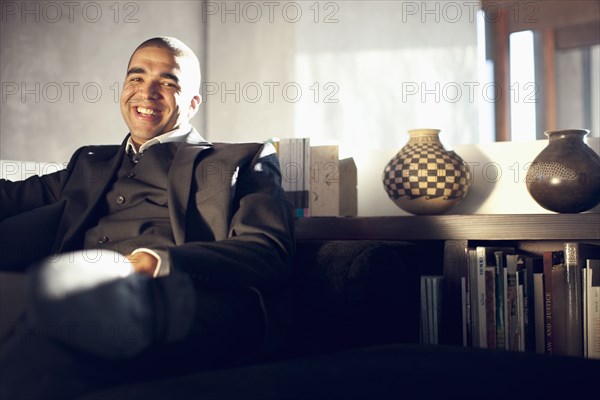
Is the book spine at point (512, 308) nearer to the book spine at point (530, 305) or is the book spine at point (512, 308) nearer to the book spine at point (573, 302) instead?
the book spine at point (530, 305)

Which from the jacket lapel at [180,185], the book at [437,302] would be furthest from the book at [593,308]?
the jacket lapel at [180,185]

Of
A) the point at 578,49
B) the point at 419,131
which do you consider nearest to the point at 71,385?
the point at 419,131

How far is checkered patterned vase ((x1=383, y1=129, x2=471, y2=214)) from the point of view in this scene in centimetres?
245

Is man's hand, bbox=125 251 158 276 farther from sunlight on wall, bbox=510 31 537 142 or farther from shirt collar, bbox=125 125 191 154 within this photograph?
sunlight on wall, bbox=510 31 537 142

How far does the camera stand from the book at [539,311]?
7.30 ft

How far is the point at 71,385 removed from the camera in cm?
112

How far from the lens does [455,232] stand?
2.30m

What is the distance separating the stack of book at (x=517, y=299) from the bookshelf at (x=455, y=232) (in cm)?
3

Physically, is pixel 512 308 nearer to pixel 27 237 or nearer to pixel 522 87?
pixel 27 237

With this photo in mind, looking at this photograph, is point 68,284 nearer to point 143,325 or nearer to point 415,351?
point 143,325

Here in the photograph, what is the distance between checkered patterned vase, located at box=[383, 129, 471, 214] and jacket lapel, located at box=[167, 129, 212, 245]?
70 centimetres

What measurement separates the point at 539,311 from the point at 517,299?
0.23ft

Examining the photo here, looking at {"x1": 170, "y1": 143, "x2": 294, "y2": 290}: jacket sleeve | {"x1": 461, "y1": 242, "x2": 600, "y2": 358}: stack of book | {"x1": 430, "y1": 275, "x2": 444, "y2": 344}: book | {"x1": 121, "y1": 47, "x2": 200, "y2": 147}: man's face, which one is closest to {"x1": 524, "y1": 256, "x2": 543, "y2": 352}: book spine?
{"x1": 461, "y1": 242, "x2": 600, "y2": 358}: stack of book

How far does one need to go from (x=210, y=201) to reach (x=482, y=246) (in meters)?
0.88
